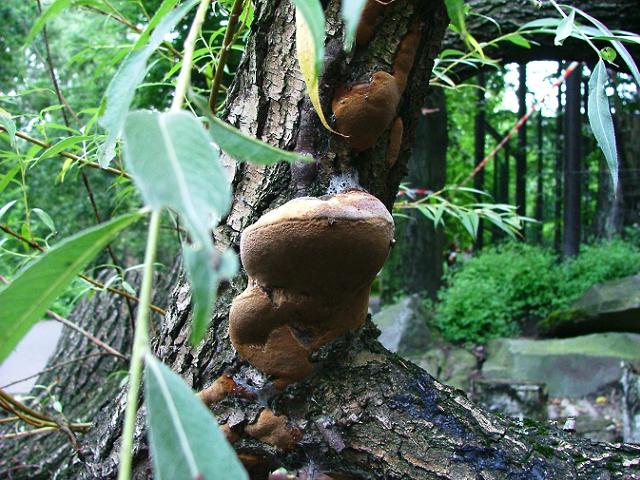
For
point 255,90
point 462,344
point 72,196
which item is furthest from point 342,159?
point 72,196

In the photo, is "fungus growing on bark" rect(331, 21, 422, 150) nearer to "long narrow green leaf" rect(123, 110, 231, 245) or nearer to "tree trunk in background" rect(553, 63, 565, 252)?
"long narrow green leaf" rect(123, 110, 231, 245)

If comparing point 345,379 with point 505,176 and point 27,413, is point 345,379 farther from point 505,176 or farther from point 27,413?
point 505,176

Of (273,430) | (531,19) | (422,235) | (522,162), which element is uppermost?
(531,19)

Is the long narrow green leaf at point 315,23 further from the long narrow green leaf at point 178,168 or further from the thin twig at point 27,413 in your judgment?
the thin twig at point 27,413

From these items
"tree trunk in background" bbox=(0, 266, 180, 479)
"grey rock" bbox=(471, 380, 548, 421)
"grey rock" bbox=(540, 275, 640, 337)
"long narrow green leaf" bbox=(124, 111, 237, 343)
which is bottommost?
"grey rock" bbox=(471, 380, 548, 421)

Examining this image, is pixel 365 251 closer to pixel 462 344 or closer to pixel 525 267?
pixel 462 344

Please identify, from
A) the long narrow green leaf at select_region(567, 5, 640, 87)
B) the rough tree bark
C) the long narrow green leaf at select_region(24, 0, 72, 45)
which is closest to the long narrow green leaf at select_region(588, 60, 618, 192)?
the long narrow green leaf at select_region(567, 5, 640, 87)

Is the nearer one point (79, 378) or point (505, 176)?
point (79, 378)

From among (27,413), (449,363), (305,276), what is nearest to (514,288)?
(449,363)
